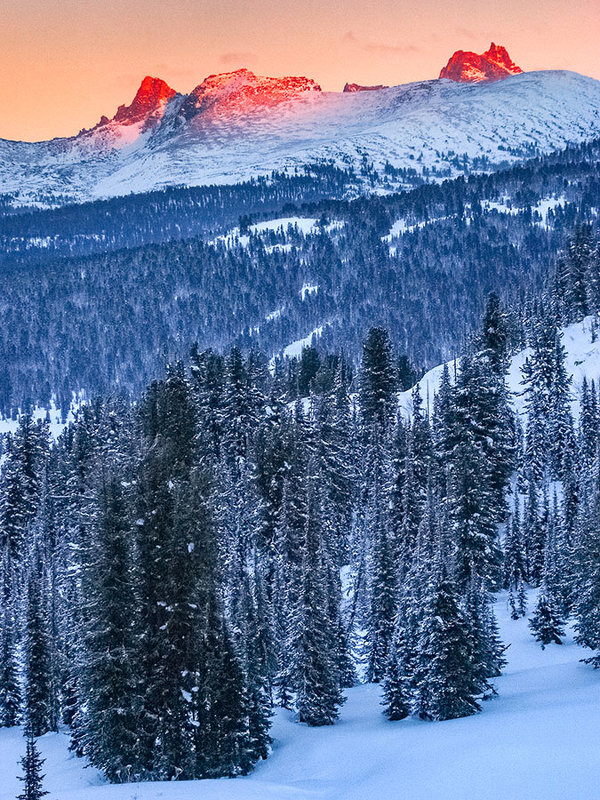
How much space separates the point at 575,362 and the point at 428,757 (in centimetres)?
8377

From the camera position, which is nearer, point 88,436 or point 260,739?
point 260,739

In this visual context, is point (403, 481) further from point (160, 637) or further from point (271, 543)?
point (160, 637)

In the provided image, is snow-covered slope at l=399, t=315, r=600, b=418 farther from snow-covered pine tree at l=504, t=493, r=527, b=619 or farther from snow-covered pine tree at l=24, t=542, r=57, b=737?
snow-covered pine tree at l=24, t=542, r=57, b=737

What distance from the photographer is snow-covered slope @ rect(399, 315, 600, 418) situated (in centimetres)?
10231

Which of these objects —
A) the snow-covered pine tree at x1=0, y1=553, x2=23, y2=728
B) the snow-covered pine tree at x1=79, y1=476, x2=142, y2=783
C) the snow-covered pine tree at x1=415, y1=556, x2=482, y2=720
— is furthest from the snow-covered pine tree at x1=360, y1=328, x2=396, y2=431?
the snow-covered pine tree at x1=79, y1=476, x2=142, y2=783

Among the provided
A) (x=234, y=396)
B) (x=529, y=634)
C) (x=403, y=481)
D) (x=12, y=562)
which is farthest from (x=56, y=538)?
(x=529, y=634)

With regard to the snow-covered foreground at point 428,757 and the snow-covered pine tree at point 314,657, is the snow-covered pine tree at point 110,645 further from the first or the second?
the snow-covered pine tree at point 314,657

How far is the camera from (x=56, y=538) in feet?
284

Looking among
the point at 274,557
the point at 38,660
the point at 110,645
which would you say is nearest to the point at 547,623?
the point at 274,557

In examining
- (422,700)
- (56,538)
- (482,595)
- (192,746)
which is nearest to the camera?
(192,746)

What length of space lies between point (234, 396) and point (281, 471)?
18304 millimetres

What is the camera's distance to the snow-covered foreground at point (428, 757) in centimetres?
2720

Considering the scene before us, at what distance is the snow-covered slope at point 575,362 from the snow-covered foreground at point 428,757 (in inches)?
2086

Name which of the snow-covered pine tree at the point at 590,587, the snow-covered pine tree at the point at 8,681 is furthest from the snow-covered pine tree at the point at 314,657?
the snow-covered pine tree at the point at 8,681
